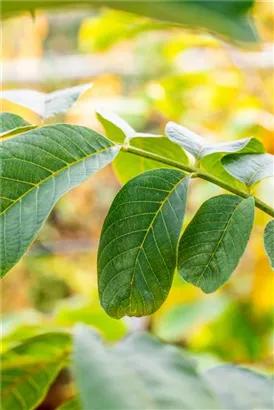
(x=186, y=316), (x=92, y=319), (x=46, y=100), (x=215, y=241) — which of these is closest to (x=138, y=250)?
(x=215, y=241)

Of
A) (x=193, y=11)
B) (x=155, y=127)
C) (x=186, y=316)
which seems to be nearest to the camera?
(x=193, y=11)

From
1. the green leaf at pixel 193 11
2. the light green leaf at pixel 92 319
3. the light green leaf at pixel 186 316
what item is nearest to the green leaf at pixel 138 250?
the green leaf at pixel 193 11

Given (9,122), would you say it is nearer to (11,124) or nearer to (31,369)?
(11,124)

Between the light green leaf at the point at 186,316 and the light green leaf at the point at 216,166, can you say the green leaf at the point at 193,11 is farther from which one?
the light green leaf at the point at 186,316

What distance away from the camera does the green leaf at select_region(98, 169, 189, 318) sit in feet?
1.30

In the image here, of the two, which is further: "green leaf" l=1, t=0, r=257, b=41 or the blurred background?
the blurred background

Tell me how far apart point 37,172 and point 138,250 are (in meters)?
0.08

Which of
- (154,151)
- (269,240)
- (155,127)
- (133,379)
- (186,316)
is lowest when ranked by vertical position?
(133,379)

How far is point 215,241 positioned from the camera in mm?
406

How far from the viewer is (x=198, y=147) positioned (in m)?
0.45

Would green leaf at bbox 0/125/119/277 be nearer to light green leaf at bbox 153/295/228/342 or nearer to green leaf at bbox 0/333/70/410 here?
green leaf at bbox 0/333/70/410

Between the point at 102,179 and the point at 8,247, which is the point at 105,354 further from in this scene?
the point at 102,179

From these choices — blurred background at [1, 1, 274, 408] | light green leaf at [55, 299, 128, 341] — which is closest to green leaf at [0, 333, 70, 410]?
blurred background at [1, 1, 274, 408]

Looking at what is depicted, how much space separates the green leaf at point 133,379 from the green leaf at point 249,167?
0.22m
